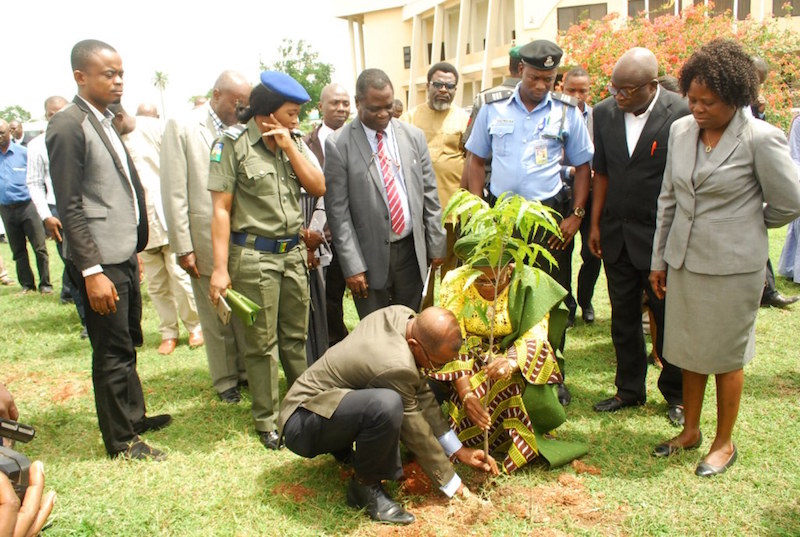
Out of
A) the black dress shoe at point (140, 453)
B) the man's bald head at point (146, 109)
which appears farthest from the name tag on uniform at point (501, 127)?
the man's bald head at point (146, 109)

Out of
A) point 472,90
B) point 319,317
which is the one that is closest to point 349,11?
point 472,90

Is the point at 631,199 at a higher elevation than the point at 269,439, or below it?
higher

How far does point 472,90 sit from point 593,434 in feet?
99.8

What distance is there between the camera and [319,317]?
15.5 feet

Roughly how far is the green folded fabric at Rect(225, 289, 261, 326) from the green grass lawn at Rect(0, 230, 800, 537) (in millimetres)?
839

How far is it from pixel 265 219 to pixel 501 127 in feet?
5.45

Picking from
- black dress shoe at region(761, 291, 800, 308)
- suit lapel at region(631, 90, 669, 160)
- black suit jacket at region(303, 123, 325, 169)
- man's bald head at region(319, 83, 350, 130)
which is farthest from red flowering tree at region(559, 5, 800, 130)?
suit lapel at region(631, 90, 669, 160)

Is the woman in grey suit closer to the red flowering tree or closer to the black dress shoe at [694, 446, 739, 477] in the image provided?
the black dress shoe at [694, 446, 739, 477]

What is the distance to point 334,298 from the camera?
201 inches

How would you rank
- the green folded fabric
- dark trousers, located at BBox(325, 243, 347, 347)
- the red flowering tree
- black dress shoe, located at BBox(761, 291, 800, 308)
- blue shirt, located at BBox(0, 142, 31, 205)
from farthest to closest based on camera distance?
the red flowering tree
blue shirt, located at BBox(0, 142, 31, 205)
black dress shoe, located at BBox(761, 291, 800, 308)
dark trousers, located at BBox(325, 243, 347, 347)
the green folded fabric

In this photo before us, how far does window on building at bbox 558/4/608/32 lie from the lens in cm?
2498

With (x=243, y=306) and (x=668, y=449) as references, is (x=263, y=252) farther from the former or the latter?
(x=668, y=449)

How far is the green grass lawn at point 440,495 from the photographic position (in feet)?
9.95

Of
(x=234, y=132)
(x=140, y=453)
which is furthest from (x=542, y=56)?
(x=140, y=453)
